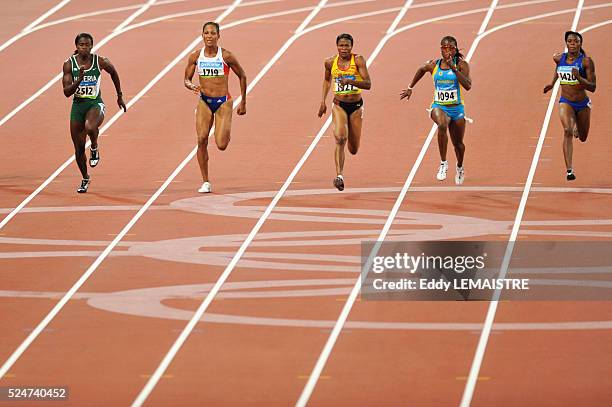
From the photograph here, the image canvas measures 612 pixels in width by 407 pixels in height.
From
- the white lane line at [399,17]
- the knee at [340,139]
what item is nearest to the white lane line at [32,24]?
the white lane line at [399,17]

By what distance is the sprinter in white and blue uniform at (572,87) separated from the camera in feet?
55.9

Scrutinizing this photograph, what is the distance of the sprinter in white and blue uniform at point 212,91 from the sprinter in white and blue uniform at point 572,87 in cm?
366

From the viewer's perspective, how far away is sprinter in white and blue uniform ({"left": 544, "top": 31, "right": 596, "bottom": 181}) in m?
17.0

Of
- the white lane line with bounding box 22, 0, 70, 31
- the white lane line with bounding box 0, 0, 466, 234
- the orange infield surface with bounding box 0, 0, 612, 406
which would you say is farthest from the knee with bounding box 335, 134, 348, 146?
the white lane line with bounding box 22, 0, 70, 31

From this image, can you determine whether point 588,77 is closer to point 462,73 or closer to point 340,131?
point 462,73

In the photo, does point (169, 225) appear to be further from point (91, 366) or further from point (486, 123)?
point (486, 123)

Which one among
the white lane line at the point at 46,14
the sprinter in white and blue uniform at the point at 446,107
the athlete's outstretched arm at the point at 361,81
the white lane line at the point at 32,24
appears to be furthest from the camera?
the white lane line at the point at 46,14

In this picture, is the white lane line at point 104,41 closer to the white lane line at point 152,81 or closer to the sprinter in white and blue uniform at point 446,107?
the white lane line at point 152,81

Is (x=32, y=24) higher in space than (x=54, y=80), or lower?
higher

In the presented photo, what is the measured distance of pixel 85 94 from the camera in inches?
673

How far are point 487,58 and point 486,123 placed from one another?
3353mm

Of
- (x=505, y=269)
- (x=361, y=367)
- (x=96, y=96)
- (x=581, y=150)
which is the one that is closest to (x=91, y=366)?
(x=361, y=367)

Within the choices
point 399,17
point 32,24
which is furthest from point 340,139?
point 32,24

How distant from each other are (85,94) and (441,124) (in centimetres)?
411
